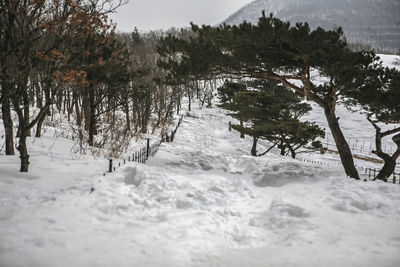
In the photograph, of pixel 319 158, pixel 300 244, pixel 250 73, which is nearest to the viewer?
pixel 300 244

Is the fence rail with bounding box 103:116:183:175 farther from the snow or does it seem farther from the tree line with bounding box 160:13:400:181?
the tree line with bounding box 160:13:400:181

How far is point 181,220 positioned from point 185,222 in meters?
0.11

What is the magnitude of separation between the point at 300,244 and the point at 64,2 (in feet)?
26.5

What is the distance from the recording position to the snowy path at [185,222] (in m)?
3.58

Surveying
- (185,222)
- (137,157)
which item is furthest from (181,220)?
(137,157)

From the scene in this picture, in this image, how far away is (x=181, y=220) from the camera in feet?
15.7

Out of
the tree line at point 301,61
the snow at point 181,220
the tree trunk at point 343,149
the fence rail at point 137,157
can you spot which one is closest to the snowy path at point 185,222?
the snow at point 181,220

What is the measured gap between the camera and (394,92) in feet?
25.5

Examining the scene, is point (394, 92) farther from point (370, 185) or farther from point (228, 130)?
point (228, 130)

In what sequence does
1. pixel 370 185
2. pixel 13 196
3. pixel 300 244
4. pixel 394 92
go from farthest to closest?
pixel 394 92
pixel 370 185
pixel 13 196
pixel 300 244

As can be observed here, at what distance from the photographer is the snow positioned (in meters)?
3.60

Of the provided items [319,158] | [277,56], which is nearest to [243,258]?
[277,56]

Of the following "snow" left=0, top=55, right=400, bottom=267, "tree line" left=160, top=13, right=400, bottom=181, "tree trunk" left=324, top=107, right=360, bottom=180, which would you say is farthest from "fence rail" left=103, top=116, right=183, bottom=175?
"tree trunk" left=324, top=107, right=360, bottom=180

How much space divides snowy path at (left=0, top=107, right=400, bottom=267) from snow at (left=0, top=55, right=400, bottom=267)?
0.02 metres
